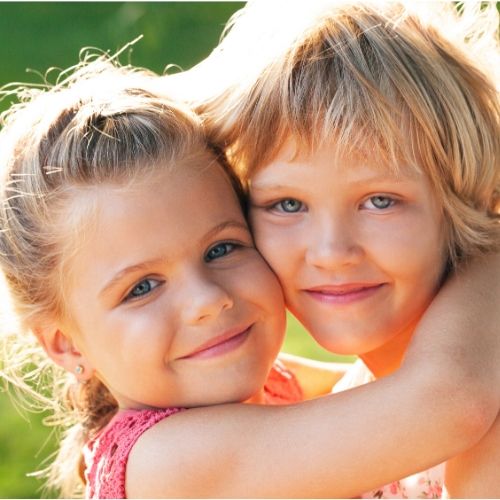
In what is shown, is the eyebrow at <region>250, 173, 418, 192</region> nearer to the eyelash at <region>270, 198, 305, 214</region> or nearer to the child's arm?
the eyelash at <region>270, 198, 305, 214</region>

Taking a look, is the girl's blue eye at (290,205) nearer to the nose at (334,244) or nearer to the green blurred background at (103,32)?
the nose at (334,244)

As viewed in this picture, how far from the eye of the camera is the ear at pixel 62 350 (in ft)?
9.38

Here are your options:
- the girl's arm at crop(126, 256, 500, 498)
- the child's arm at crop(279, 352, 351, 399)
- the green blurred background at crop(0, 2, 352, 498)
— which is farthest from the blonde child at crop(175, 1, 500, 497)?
the green blurred background at crop(0, 2, 352, 498)

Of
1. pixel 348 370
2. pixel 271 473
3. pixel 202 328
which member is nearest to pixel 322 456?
pixel 271 473

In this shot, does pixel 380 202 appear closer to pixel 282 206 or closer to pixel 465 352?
pixel 282 206

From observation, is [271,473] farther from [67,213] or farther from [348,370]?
[348,370]

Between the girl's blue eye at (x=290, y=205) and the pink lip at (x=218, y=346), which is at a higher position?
the girl's blue eye at (x=290, y=205)

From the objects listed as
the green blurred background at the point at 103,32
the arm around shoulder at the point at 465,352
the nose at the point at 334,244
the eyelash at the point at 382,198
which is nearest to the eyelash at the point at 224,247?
the nose at the point at 334,244

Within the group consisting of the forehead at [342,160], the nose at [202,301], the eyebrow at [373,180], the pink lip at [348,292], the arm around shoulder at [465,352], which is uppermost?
the forehead at [342,160]

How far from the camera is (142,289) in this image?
2.69 meters

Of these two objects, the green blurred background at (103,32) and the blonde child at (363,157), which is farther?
the green blurred background at (103,32)

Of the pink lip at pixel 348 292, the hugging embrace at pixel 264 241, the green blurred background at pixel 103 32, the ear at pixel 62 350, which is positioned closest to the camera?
the hugging embrace at pixel 264 241

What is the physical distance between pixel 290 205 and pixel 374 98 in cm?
35

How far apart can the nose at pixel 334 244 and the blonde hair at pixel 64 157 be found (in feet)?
1.07
